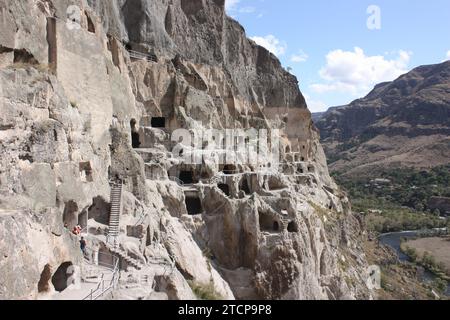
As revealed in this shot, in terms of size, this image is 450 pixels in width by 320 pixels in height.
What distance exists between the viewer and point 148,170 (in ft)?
94.2

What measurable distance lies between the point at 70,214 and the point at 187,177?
49.0 ft

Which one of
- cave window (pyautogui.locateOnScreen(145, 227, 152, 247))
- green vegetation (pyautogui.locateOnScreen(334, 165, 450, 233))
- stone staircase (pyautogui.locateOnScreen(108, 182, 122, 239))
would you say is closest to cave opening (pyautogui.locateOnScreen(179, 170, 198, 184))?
stone staircase (pyautogui.locateOnScreen(108, 182, 122, 239))

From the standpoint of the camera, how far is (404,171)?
14800 centimetres

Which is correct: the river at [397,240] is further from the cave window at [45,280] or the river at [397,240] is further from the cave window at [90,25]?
the cave window at [45,280]

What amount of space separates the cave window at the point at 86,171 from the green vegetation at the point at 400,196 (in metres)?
72.8

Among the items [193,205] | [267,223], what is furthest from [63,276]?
[267,223]

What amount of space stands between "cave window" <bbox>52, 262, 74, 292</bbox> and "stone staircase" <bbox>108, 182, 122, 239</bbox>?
14.2 ft

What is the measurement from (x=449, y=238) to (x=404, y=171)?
64.9 metres

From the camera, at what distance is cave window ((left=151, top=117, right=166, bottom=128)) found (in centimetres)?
3759

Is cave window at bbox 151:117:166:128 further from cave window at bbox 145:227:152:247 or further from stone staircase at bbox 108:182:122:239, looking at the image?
cave window at bbox 145:227:152:247

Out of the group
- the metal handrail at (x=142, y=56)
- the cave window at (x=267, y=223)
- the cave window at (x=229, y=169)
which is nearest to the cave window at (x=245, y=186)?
the cave window at (x=229, y=169)

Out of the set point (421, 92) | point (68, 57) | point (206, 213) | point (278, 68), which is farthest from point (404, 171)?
point (68, 57)

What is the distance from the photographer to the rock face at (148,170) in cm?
1481

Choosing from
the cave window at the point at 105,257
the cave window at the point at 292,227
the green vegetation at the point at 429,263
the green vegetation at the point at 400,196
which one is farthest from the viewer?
the green vegetation at the point at 400,196
